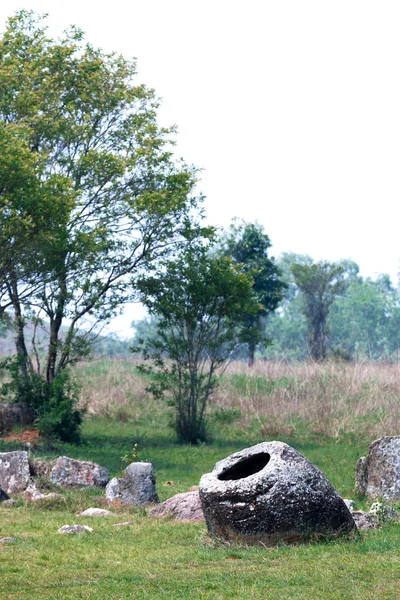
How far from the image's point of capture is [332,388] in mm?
28312

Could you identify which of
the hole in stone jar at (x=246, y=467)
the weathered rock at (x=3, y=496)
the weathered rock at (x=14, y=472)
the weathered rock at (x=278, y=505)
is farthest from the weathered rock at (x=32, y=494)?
the weathered rock at (x=278, y=505)

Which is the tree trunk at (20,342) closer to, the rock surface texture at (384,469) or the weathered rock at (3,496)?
the weathered rock at (3,496)

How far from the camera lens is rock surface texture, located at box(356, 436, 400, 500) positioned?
14078mm

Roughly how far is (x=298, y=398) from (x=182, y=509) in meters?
15.4

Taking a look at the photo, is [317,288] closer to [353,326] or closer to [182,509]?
[353,326]

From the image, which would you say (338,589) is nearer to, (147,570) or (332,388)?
(147,570)

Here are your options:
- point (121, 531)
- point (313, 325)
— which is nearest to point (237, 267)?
point (121, 531)

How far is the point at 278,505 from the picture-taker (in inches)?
404

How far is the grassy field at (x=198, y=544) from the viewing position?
27.4 feet

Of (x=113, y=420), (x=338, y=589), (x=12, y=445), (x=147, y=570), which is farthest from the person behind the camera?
(x=113, y=420)

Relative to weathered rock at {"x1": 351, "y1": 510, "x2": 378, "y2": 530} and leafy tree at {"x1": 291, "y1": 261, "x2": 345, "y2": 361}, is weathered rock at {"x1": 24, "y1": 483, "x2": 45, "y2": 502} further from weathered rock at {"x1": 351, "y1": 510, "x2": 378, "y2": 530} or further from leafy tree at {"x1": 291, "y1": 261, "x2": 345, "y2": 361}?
leafy tree at {"x1": 291, "y1": 261, "x2": 345, "y2": 361}

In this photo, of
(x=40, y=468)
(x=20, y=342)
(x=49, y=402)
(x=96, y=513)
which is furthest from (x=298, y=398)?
(x=96, y=513)

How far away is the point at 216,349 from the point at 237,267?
8.14 feet

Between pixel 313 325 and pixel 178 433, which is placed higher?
pixel 313 325
